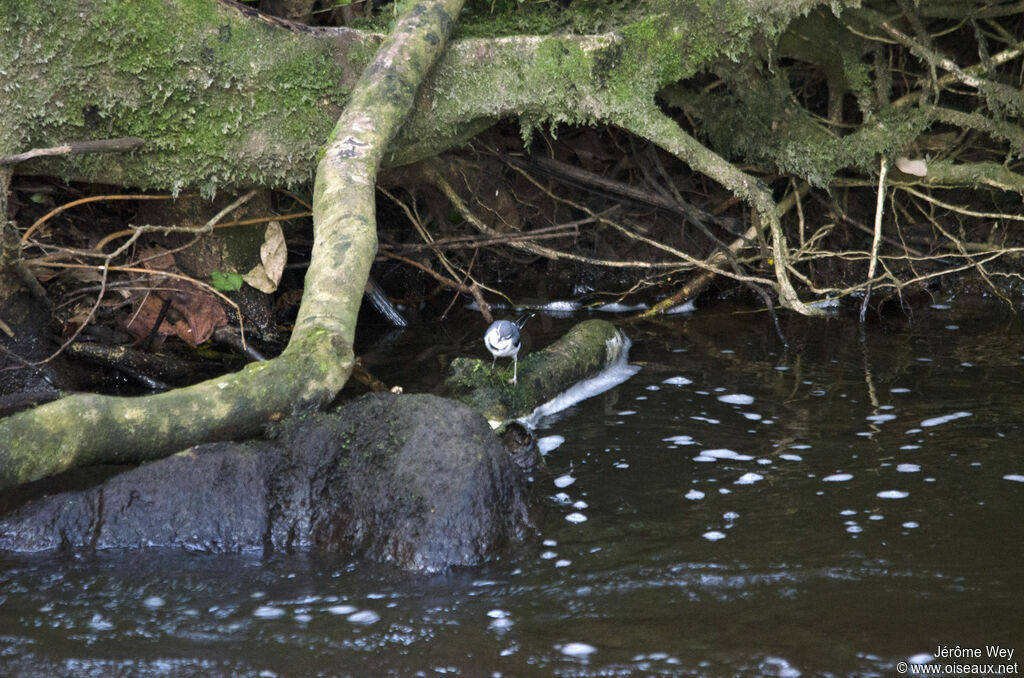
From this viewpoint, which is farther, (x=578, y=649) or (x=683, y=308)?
(x=683, y=308)

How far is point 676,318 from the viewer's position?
7.43 metres

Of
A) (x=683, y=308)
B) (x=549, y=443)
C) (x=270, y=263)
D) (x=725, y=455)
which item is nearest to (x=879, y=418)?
(x=725, y=455)

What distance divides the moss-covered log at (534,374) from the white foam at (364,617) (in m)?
1.56

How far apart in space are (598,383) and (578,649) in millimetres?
2901

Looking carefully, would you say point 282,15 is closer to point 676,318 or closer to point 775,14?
point 775,14

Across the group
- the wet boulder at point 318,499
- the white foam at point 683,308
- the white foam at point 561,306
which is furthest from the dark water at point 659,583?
the white foam at point 561,306

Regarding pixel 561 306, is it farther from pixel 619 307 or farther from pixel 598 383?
pixel 598 383

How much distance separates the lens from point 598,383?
5758 mm

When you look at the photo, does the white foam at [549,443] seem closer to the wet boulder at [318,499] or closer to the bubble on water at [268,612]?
the wet boulder at [318,499]

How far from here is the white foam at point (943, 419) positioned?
486 centimetres

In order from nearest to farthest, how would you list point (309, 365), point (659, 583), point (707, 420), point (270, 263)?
→ point (659, 583)
point (309, 365)
point (707, 420)
point (270, 263)

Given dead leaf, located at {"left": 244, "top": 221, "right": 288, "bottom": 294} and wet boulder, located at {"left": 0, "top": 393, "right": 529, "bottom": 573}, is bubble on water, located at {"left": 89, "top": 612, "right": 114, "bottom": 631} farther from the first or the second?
dead leaf, located at {"left": 244, "top": 221, "right": 288, "bottom": 294}

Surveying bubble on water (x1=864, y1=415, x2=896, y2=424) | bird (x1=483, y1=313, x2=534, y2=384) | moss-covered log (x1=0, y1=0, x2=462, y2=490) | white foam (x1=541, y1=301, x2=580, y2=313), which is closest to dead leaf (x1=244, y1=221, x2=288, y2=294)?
moss-covered log (x1=0, y1=0, x2=462, y2=490)

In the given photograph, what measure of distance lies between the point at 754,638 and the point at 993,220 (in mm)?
6140
